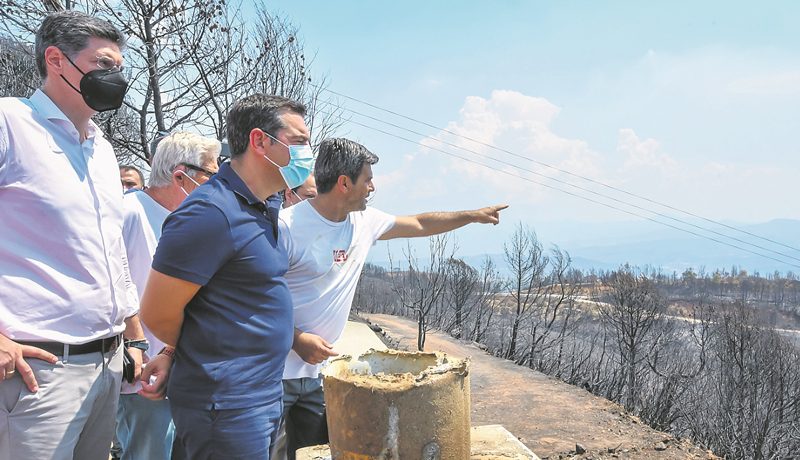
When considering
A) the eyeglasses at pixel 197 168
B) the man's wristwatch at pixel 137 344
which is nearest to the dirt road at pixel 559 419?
the eyeglasses at pixel 197 168

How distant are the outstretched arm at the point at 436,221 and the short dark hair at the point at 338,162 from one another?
1.53ft

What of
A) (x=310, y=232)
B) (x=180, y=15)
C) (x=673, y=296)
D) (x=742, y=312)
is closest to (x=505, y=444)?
(x=310, y=232)

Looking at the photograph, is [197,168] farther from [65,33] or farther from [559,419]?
[559,419]

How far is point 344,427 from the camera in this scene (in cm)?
219

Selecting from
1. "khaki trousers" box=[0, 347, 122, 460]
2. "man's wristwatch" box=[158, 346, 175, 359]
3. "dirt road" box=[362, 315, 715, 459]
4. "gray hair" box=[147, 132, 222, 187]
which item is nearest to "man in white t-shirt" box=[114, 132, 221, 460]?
"gray hair" box=[147, 132, 222, 187]

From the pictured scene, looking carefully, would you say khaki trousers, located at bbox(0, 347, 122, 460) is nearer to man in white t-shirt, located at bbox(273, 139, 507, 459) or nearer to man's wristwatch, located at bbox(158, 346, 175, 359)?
man's wristwatch, located at bbox(158, 346, 175, 359)

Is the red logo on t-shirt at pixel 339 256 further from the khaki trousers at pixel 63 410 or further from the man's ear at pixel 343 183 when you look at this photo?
the khaki trousers at pixel 63 410

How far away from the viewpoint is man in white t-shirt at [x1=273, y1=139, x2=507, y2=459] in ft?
9.18

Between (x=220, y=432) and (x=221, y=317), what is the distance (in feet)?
1.19

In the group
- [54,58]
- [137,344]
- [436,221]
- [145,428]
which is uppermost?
[54,58]

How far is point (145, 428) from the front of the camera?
9.50ft

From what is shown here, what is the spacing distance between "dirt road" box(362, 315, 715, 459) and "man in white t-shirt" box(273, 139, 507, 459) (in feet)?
17.2

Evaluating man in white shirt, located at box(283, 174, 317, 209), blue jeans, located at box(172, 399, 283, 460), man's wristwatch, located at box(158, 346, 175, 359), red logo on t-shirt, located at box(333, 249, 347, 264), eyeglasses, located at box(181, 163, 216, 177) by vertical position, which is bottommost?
blue jeans, located at box(172, 399, 283, 460)

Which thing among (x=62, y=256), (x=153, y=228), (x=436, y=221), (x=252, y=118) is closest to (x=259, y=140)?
(x=252, y=118)
